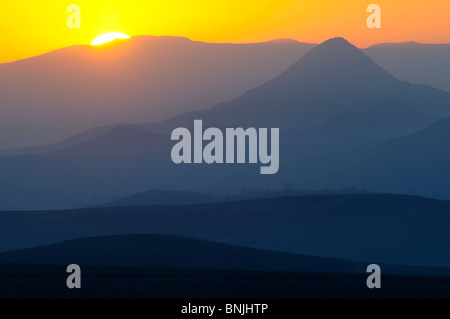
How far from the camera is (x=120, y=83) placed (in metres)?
25.6

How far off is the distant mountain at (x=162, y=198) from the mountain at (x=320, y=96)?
92.5 inches

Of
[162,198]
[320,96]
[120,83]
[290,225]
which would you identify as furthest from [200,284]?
[320,96]

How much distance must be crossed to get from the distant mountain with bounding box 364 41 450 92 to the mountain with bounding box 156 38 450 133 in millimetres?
491

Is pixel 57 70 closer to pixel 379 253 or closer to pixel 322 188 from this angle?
pixel 322 188

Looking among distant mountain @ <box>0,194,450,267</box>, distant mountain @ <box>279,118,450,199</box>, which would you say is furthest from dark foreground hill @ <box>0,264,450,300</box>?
distant mountain @ <box>279,118,450,199</box>

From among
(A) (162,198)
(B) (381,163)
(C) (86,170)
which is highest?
(B) (381,163)

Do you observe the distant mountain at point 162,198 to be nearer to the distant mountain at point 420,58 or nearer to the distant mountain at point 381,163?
the distant mountain at point 381,163

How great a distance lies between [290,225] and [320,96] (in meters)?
5.47

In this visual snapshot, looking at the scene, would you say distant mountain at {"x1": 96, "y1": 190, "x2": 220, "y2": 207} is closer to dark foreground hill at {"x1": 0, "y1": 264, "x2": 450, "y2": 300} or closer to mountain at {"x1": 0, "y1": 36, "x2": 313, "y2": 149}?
mountain at {"x1": 0, "y1": 36, "x2": 313, "y2": 149}

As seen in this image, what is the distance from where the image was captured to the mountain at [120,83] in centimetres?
2462

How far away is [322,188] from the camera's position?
2530 centimetres

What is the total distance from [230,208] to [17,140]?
297 inches

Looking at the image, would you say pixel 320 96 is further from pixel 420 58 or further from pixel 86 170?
pixel 86 170
